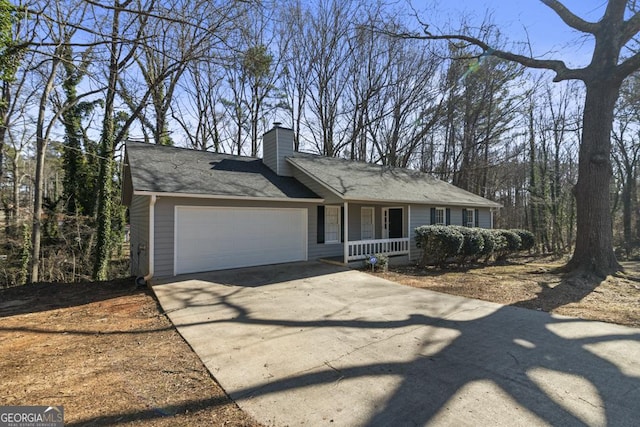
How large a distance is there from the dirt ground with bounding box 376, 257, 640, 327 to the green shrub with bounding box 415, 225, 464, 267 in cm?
62

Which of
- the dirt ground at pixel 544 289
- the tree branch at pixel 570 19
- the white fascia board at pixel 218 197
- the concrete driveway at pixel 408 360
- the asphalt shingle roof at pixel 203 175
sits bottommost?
the dirt ground at pixel 544 289

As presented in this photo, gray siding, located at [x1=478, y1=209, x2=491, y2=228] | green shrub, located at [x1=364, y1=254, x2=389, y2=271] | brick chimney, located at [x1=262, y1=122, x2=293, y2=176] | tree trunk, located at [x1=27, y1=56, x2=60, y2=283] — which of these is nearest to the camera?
green shrub, located at [x1=364, y1=254, x2=389, y2=271]

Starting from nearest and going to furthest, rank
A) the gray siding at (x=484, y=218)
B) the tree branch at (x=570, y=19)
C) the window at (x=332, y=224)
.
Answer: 1. the tree branch at (x=570, y=19)
2. the window at (x=332, y=224)
3. the gray siding at (x=484, y=218)

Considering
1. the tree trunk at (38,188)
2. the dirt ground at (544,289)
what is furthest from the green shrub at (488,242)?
the tree trunk at (38,188)

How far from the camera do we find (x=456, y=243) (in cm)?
1056

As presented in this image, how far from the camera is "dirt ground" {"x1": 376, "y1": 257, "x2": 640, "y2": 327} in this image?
588 cm

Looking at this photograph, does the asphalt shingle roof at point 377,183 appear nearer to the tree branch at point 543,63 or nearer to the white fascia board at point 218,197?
the white fascia board at point 218,197

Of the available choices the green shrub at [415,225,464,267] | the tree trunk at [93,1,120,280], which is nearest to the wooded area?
the tree trunk at [93,1,120,280]

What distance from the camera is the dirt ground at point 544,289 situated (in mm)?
5883

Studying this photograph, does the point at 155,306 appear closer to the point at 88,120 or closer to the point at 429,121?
the point at 88,120

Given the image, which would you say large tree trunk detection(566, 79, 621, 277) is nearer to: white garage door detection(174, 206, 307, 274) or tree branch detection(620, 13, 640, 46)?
tree branch detection(620, 13, 640, 46)

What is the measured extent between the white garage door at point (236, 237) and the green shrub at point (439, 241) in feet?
13.6

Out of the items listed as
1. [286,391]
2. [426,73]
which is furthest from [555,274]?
[426,73]

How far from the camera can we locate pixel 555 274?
30.2 ft
